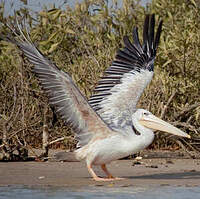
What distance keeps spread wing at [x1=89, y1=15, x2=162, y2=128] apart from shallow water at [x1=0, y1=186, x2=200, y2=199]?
112cm

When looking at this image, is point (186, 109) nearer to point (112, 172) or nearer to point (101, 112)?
point (112, 172)

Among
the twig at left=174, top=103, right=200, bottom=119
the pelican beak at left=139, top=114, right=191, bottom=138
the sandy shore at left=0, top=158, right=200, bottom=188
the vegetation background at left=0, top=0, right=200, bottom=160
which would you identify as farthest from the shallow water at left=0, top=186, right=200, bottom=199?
the twig at left=174, top=103, right=200, bottom=119

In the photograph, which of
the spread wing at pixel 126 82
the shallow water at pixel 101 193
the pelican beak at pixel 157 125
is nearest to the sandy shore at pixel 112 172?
the shallow water at pixel 101 193

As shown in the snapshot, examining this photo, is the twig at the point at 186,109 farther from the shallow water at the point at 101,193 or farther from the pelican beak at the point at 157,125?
the shallow water at the point at 101,193

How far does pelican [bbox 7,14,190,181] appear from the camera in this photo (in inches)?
269

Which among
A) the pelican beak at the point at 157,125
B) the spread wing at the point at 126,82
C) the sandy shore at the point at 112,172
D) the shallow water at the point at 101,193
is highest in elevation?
the spread wing at the point at 126,82

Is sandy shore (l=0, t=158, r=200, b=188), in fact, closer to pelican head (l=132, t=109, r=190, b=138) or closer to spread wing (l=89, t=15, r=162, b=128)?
pelican head (l=132, t=109, r=190, b=138)

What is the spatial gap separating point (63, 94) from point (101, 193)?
4.18 feet

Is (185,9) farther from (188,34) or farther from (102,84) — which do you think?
(102,84)

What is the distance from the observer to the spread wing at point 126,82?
7735mm

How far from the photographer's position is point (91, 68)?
396 inches

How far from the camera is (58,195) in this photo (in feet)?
19.6

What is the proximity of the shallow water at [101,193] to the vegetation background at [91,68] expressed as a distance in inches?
91.8

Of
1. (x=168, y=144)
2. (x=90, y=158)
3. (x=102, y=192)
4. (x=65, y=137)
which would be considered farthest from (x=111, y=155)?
(x=168, y=144)
